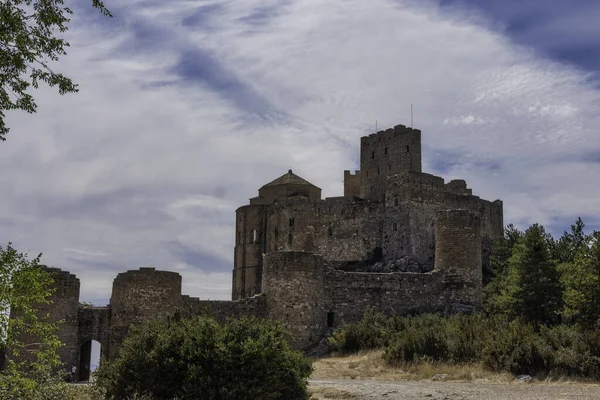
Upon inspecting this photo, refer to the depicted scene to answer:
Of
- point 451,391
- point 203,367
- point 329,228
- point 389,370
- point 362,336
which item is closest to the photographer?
point 203,367

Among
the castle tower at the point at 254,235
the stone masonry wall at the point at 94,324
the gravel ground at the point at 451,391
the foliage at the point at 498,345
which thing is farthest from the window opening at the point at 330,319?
the castle tower at the point at 254,235

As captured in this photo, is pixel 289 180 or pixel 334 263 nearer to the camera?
pixel 334 263

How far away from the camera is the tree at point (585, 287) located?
27.5 metres

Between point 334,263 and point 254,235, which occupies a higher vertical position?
point 254,235

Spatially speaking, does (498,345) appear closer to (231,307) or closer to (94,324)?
(231,307)

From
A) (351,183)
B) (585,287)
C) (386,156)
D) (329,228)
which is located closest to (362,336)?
(585,287)

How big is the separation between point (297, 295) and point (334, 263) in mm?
16677

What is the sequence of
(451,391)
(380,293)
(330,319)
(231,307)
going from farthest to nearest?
(380,293) < (330,319) < (231,307) < (451,391)

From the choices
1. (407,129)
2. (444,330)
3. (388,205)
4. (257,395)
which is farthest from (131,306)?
(407,129)

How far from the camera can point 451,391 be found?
20438 millimetres

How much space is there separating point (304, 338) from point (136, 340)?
16.2 meters

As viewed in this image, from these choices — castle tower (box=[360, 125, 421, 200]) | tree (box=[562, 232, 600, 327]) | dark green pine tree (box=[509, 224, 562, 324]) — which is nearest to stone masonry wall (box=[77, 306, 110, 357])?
dark green pine tree (box=[509, 224, 562, 324])

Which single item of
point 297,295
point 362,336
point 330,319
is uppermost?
point 297,295

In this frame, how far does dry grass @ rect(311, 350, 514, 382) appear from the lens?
24.2 metres
